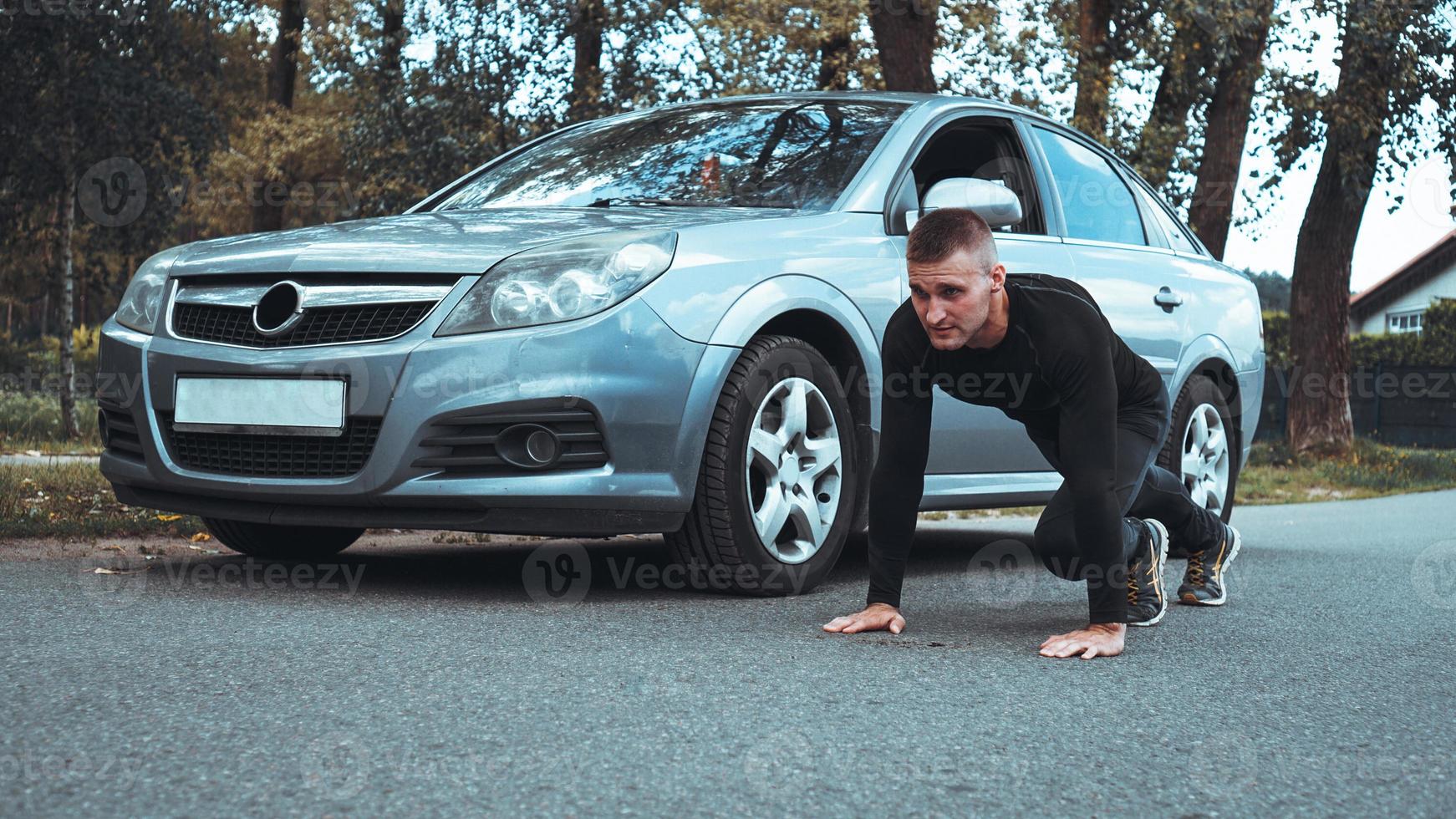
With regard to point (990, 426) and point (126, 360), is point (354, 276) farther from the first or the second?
point (990, 426)

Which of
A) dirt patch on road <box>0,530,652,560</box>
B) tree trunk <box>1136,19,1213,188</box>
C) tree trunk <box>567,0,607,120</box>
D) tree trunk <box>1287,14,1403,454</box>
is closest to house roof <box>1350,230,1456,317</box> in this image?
tree trunk <box>1287,14,1403,454</box>

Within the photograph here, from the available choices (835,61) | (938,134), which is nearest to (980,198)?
(938,134)

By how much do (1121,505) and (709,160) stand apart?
6.76 ft

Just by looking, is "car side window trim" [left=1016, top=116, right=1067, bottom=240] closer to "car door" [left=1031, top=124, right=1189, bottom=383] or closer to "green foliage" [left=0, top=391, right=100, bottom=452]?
"car door" [left=1031, top=124, right=1189, bottom=383]

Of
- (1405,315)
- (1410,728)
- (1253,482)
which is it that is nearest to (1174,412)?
(1410,728)

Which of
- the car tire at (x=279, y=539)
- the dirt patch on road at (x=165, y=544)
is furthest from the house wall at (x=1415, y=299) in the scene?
the car tire at (x=279, y=539)

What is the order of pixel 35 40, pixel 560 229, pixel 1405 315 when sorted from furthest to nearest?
pixel 1405 315
pixel 35 40
pixel 560 229

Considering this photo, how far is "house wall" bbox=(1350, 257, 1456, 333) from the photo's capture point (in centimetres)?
4625

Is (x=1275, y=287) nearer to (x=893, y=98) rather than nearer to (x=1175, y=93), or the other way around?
(x=1175, y=93)

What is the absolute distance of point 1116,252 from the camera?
6066mm

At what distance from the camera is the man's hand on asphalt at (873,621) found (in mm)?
3930

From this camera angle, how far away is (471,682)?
10.2 ft

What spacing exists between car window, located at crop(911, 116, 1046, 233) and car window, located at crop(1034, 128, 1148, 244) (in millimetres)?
170

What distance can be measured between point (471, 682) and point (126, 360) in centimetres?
210
